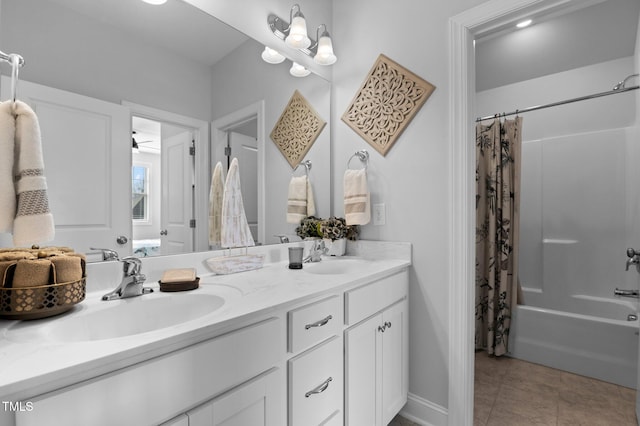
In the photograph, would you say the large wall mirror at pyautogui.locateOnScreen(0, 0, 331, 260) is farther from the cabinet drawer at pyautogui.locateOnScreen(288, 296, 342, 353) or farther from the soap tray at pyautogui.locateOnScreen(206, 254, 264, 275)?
the cabinet drawer at pyautogui.locateOnScreen(288, 296, 342, 353)

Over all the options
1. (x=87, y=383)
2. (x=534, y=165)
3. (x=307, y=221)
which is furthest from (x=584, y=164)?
(x=87, y=383)

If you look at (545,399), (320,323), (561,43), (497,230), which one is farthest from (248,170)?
(561,43)

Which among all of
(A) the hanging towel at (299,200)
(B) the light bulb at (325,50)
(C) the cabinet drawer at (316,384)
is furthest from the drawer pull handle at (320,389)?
(B) the light bulb at (325,50)

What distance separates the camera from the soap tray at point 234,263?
4.37 ft

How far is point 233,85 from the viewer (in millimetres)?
1489

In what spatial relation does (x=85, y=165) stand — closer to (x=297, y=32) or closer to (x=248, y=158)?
(x=248, y=158)

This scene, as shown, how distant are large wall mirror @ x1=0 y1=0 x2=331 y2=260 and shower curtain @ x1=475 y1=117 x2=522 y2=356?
1.90 m

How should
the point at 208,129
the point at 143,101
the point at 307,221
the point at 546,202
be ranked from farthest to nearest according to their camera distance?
the point at 546,202 → the point at 307,221 → the point at 208,129 → the point at 143,101

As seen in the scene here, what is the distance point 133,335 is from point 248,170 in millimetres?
1019

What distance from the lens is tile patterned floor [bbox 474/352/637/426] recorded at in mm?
1646

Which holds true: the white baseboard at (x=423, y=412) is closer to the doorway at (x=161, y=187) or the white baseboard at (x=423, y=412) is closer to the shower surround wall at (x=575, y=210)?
the shower surround wall at (x=575, y=210)

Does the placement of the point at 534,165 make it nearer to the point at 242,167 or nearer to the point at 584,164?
the point at 584,164

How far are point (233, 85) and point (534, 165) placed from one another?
285 centimetres

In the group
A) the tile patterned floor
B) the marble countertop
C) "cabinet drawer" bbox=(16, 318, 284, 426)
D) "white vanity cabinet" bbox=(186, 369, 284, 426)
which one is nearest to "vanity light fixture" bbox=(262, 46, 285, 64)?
the marble countertop
